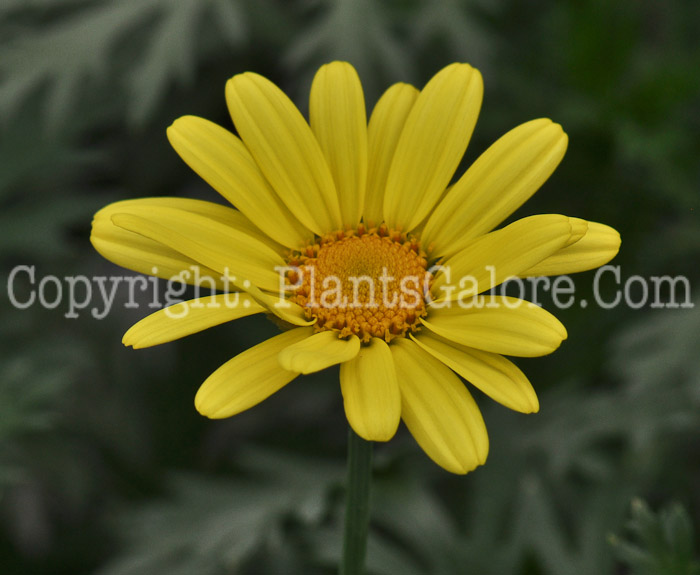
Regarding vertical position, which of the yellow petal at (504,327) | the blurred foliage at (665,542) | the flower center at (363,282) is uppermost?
the flower center at (363,282)

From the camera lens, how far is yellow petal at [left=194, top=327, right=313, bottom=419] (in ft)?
3.41

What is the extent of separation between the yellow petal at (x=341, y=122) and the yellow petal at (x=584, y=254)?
33 centimetres

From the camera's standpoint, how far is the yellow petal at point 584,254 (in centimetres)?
117

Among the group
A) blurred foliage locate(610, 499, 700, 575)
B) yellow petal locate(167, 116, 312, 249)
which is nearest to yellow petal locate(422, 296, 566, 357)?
Answer: yellow petal locate(167, 116, 312, 249)

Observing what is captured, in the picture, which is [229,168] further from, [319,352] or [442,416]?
[442,416]

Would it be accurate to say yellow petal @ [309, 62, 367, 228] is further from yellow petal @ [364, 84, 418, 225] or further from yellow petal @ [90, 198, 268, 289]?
yellow petal @ [90, 198, 268, 289]

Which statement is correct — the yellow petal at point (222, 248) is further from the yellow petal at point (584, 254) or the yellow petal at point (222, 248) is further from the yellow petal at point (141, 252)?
the yellow petal at point (584, 254)

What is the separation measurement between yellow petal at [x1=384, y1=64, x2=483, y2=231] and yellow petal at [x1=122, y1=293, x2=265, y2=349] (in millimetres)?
355

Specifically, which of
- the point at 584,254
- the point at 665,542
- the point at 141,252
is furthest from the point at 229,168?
the point at 665,542

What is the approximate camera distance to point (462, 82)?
1.27 meters

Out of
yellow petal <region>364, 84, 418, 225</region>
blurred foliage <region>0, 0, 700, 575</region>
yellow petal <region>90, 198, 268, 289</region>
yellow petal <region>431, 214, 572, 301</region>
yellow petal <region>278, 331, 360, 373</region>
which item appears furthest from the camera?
blurred foliage <region>0, 0, 700, 575</region>

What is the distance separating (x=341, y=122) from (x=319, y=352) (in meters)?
0.43

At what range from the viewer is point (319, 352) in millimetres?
1060

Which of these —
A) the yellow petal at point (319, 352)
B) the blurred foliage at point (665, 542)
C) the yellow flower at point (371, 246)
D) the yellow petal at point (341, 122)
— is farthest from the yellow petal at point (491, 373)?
the blurred foliage at point (665, 542)
